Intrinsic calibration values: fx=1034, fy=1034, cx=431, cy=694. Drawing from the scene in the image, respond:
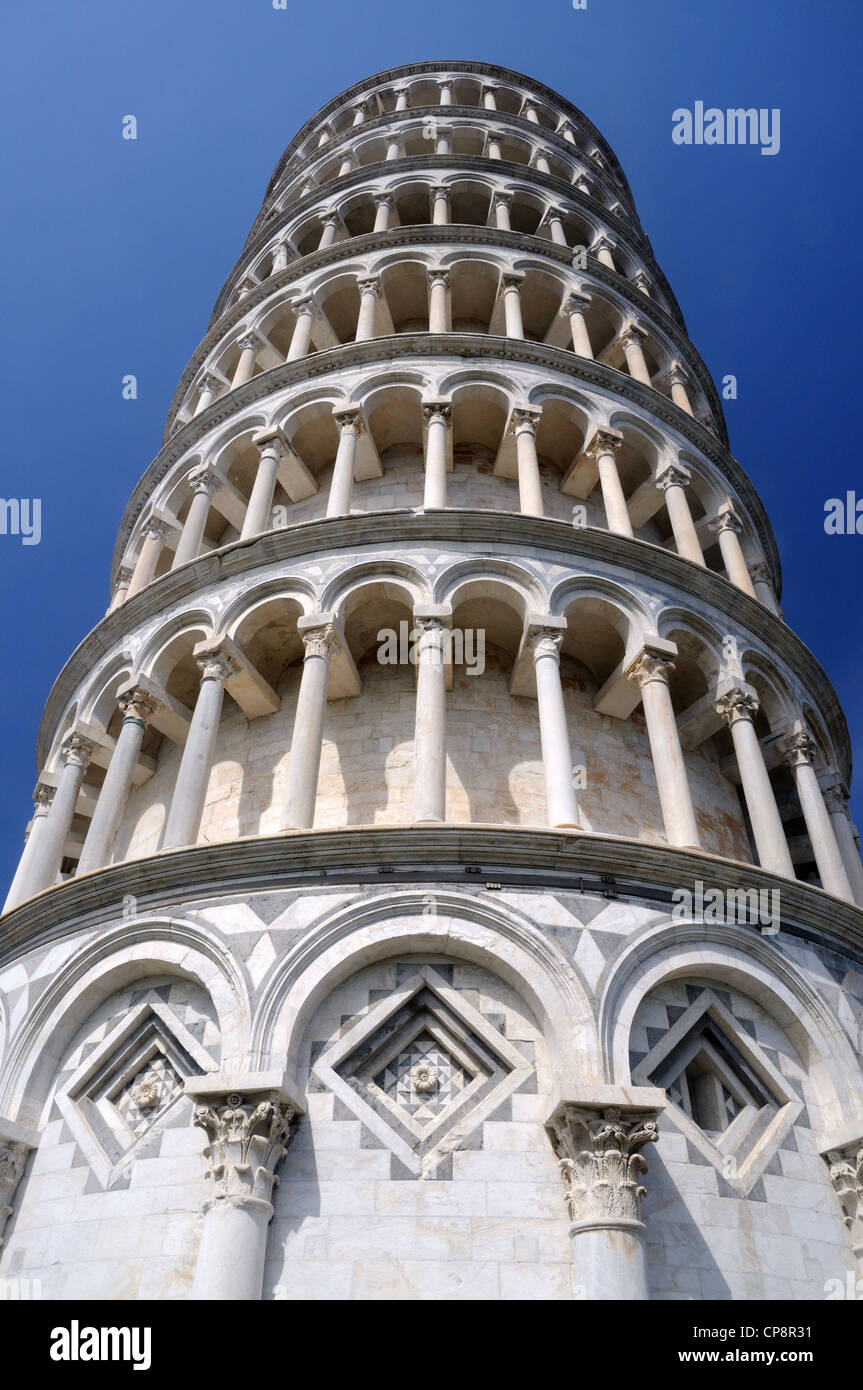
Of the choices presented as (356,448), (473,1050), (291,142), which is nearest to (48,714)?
(356,448)

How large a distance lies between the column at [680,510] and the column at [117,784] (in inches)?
305

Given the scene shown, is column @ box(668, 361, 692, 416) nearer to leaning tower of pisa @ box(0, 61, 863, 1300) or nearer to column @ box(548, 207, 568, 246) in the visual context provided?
leaning tower of pisa @ box(0, 61, 863, 1300)

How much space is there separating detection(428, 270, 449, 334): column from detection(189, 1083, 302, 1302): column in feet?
41.9

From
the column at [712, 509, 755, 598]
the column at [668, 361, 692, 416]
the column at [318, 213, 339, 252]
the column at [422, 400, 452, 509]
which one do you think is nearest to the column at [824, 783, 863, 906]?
the column at [712, 509, 755, 598]

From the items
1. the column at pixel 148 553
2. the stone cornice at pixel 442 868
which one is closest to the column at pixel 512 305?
the column at pixel 148 553

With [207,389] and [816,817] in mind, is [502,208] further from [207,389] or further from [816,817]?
[816,817]

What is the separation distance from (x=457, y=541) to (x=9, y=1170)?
8587 millimetres

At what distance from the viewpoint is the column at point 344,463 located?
14609mm

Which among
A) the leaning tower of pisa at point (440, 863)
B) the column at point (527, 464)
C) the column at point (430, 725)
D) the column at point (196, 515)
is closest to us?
the leaning tower of pisa at point (440, 863)

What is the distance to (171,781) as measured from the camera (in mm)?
14273

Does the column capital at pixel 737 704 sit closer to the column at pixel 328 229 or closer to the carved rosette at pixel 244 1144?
the carved rosette at pixel 244 1144

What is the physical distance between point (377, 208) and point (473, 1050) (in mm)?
18562
